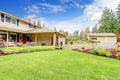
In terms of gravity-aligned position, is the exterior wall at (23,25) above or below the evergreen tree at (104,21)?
below

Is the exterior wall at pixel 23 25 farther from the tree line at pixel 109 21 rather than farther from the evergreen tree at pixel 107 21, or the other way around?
the evergreen tree at pixel 107 21

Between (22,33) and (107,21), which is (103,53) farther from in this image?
(107,21)

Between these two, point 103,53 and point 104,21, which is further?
point 104,21

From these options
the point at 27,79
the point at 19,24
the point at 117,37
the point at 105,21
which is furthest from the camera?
the point at 105,21

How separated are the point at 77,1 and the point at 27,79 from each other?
794 inches

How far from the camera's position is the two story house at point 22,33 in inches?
824

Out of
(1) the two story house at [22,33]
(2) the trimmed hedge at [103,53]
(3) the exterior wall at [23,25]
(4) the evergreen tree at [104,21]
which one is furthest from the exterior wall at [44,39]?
(4) the evergreen tree at [104,21]

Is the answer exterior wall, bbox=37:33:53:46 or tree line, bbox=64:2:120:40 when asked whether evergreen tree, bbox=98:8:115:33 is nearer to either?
tree line, bbox=64:2:120:40

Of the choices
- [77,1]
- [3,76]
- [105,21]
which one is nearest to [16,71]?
[3,76]

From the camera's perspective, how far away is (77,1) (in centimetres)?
2372

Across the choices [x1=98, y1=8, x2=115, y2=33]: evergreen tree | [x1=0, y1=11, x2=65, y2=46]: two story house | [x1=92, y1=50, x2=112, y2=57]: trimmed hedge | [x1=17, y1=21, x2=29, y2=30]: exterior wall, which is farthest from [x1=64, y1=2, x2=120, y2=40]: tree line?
[x1=92, y1=50, x2=112, y2=57]: trimmed hedge

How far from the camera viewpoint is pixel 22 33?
25.2m

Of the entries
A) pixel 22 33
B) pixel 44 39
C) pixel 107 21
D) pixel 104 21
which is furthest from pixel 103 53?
pixel 104 21

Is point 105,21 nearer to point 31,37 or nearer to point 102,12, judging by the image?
point 102,12
